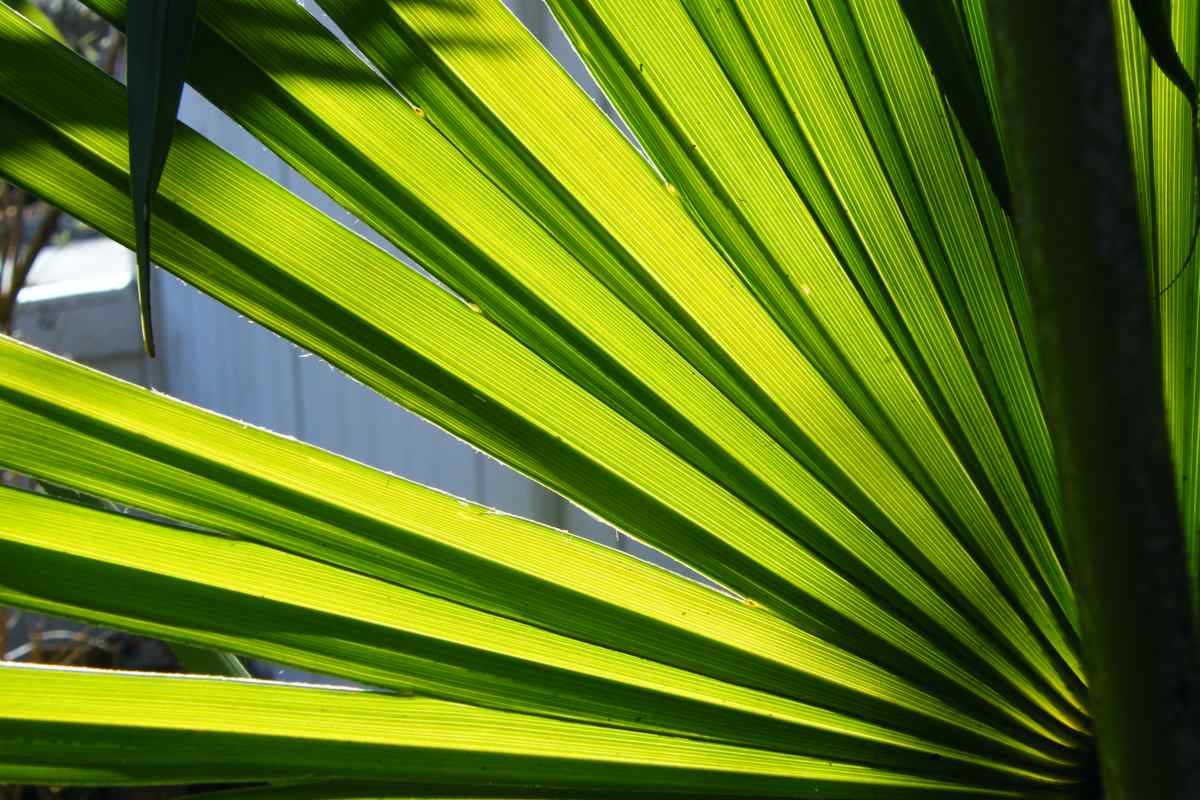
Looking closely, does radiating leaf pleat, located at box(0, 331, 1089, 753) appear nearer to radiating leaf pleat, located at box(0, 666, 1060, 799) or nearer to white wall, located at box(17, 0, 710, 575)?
radiating leaf pleat, located at box(0, 666, 1060, 799)

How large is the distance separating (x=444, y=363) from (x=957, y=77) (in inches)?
12.2

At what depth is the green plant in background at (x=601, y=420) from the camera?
1.90ft

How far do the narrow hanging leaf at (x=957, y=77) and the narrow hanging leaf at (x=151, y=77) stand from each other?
292 mm

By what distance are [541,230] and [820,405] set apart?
195 mm

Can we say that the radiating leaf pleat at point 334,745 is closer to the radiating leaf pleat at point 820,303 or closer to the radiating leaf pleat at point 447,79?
the radiating leaf pleat at point 820,303

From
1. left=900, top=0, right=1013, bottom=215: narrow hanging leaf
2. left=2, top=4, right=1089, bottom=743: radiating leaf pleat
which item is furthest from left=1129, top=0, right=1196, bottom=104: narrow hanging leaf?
left=2, top=4, right=1089, bottom=743: radiating leaf pleat

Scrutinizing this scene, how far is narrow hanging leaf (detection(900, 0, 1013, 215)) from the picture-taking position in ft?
1.59

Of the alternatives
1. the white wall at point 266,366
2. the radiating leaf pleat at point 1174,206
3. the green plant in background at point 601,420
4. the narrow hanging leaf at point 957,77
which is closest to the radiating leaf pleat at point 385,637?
the green plant in background at point 601,420

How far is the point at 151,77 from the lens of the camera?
39cm

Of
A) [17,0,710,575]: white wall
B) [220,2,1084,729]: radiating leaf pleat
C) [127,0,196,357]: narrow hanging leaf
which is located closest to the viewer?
[127,0,196,357]: narrow hanging leaf

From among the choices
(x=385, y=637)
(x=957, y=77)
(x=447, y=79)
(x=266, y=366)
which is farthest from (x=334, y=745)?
(x=266, y=366)

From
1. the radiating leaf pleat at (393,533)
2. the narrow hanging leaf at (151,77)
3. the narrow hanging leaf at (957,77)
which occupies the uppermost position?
the narrow hanging leaf at (957,77)

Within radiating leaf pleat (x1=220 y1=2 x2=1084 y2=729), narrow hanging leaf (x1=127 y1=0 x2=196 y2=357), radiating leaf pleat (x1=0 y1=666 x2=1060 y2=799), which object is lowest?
radiating leaf pleat (x1=0 y1=666 x2=1060 y2=799)

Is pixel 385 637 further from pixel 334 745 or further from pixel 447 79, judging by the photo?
pixel 447 79
